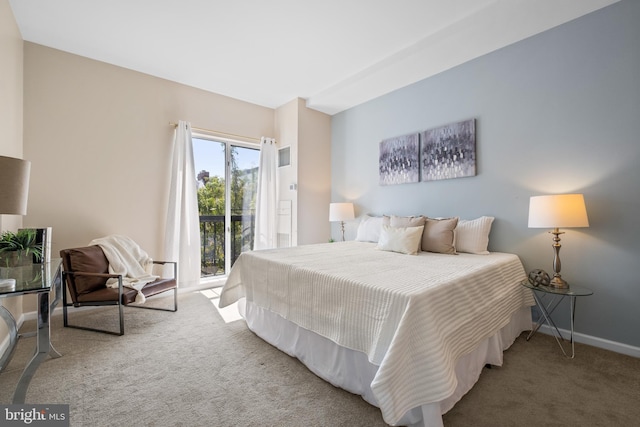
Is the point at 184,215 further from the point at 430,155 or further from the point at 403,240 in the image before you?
the point at 430,155

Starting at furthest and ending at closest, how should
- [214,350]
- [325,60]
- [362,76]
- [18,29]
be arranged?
[362,76] → [325,60] → [18,29] → [214,350]

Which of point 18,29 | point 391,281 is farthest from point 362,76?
point 18,29

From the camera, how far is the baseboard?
2.21m

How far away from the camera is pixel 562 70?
8.39 ft

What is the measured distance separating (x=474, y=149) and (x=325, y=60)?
198 cm

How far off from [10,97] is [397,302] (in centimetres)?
361

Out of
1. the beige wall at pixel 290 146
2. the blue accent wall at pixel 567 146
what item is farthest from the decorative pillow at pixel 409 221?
the beige wall at pixel 290 146

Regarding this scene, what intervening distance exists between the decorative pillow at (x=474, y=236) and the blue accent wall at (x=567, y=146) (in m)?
0.16

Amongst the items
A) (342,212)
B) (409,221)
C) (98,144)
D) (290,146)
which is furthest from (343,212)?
(98,144)

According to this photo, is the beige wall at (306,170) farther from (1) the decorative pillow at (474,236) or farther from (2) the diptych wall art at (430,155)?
(1) the decorative pillow at (474,236)

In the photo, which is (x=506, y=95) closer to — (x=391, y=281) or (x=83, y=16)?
(x=391, y=281)

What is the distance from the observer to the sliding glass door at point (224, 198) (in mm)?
4266

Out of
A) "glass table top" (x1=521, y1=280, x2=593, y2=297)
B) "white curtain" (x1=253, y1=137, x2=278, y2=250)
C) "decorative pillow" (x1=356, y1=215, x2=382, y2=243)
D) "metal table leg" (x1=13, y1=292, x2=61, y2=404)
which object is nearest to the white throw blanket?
"metal table leg" (x1=13, y1=292, x2=61, y2=404)

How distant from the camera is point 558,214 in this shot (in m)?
2.22
